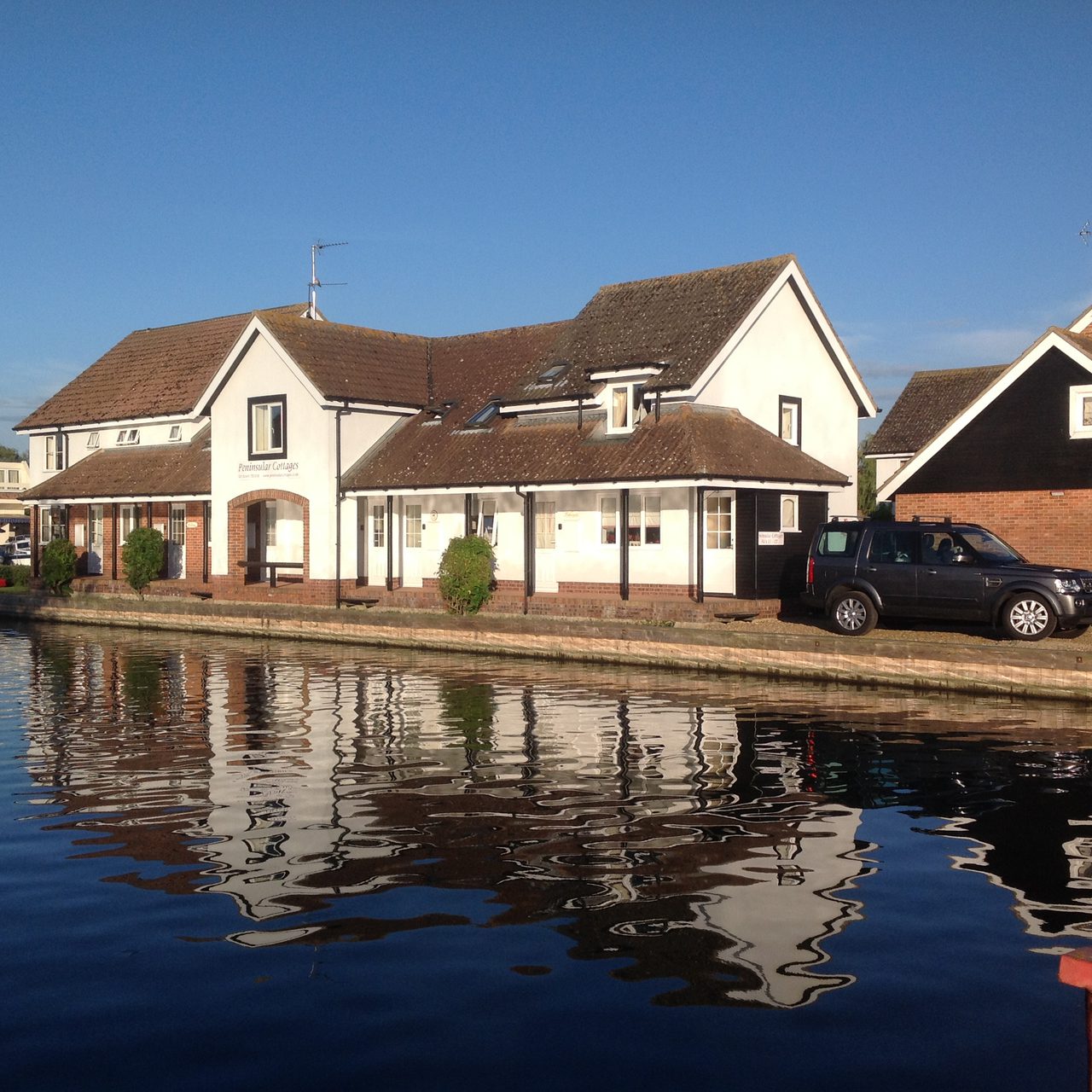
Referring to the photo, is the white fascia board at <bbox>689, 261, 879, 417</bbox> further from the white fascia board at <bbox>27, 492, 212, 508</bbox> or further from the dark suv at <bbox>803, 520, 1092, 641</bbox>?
the white fascia board at <bbox>27, 492, 212, 508</bbox>

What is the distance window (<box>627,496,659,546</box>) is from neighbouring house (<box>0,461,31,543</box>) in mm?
60778

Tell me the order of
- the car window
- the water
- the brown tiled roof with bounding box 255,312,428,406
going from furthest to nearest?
the brown tiled roof with bounding box 255,312,428,406 → the car window → the water

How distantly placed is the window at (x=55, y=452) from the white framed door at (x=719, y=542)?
29.0m

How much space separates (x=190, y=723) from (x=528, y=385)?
19734 mm

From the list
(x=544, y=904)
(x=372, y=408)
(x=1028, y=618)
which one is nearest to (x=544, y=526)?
(x=372, y=408)

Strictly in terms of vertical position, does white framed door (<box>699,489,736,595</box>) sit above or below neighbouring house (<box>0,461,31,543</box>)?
below

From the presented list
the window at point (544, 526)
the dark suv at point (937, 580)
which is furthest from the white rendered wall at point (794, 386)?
the dark suv at point (937, 580)

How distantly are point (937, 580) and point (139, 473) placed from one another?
96.1 feet

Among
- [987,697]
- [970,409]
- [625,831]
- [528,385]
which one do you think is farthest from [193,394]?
[625,831]

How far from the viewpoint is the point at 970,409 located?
29.5 metres

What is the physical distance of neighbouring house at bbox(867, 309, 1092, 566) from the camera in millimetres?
28109

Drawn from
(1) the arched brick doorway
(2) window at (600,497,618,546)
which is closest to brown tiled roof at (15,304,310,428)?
(1) the arched brick doorway

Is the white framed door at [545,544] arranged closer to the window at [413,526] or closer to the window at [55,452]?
the window at [413,526]

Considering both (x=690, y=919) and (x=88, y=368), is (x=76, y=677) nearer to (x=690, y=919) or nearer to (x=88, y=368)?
(x=690, y=919)
